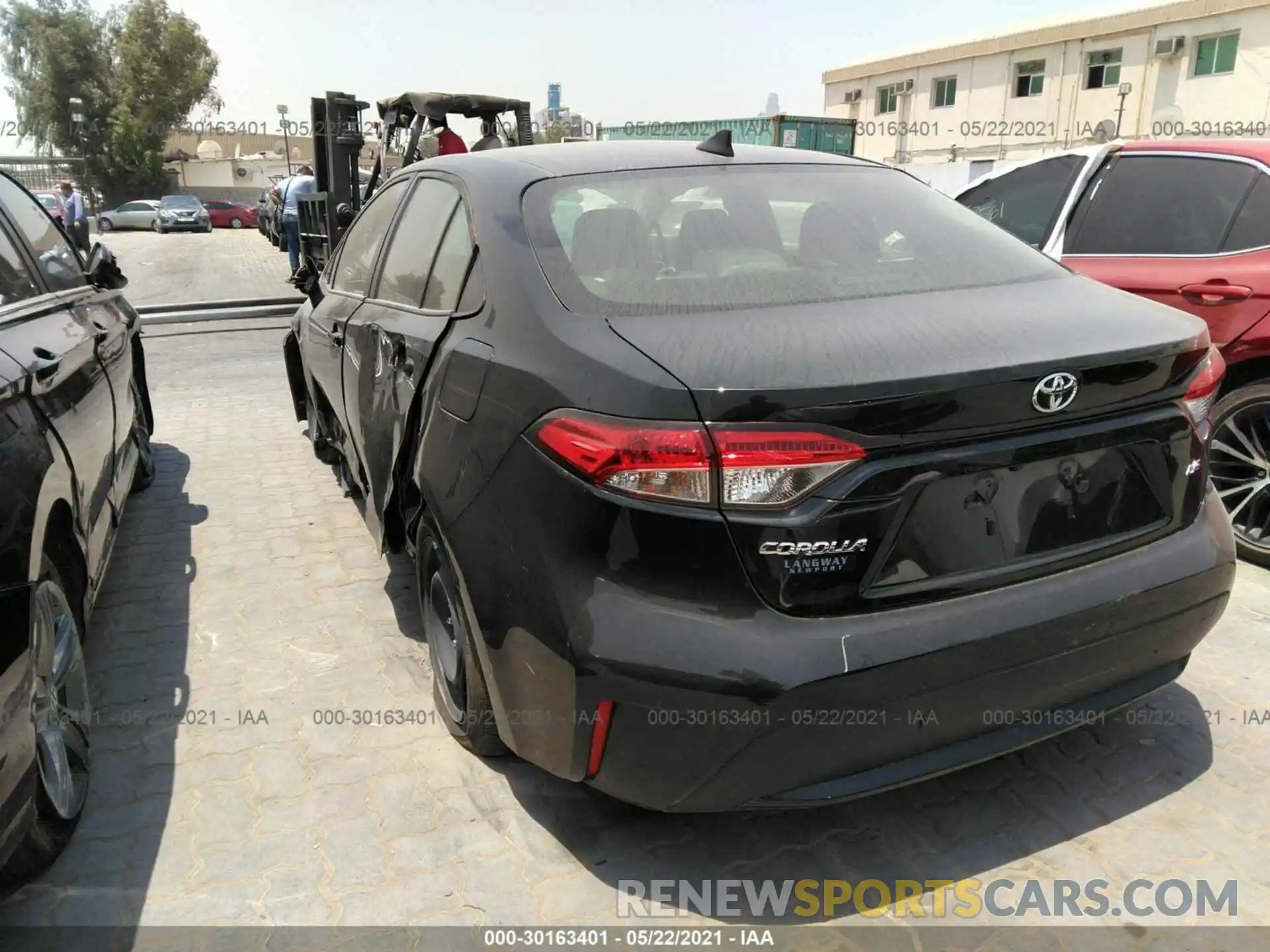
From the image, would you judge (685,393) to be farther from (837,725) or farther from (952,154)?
(952,154)

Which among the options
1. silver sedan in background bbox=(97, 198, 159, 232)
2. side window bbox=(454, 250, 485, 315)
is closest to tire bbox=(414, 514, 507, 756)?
side window bbox=(454, 250, 485, 315)

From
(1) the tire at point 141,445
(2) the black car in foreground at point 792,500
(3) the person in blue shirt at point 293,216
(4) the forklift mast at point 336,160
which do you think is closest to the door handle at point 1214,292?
(2) the black car in foreground at point 792,500

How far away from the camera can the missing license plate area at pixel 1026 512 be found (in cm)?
195

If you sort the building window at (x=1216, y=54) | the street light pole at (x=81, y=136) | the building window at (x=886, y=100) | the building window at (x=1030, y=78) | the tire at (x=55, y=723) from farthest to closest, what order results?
the street light pole at (x=81, y=136) < the building window at (x=886, y=100) < the building window at (x=1030, y=78) < the building window at (x=1216, y=54) < the tire at (x=55, y=723)

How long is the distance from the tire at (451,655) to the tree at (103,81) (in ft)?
183

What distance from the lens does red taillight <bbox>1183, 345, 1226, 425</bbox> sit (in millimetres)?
2262

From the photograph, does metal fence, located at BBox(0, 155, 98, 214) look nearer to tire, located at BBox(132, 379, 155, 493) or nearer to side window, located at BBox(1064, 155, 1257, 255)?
tire, located at BBox(132, 379, 155, 493)

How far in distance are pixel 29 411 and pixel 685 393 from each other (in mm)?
1848

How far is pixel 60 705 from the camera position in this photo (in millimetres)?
2479

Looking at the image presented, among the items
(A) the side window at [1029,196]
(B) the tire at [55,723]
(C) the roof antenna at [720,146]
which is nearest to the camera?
(B) the tire at [55,723]

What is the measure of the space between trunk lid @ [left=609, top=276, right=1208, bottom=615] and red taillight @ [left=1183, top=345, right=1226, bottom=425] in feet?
0.12

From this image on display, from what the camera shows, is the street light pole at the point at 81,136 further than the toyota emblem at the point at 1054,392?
Yes

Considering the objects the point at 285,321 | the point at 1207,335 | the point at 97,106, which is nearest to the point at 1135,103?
the point at 285,321

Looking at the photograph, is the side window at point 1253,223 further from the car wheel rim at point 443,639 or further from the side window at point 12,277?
the side window at point 12,277
